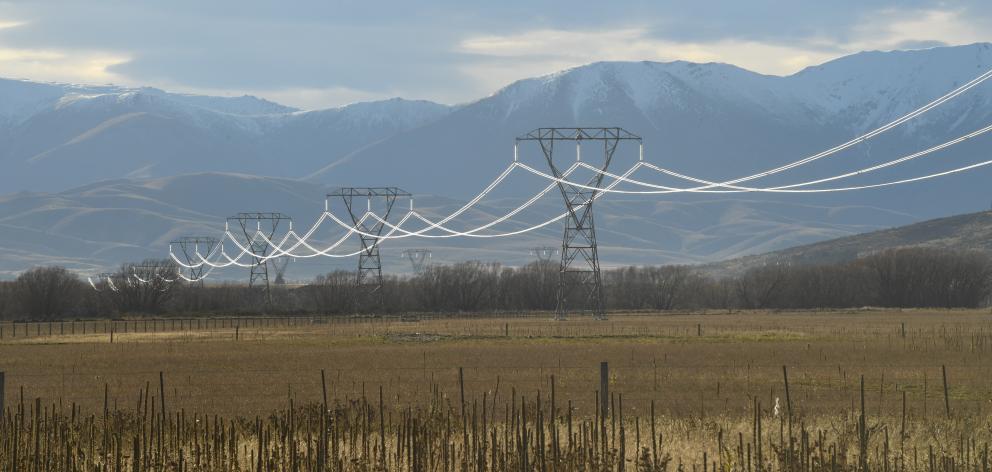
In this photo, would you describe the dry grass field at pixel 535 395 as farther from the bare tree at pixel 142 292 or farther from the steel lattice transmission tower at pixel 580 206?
the bare tree at pixel 142 292

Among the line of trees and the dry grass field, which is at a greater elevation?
the line of trees

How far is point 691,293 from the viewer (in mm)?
176000

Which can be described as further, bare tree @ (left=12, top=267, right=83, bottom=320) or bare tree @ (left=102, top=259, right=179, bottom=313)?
bare tree @ (left=102, top=259, right=179, bottom=313)

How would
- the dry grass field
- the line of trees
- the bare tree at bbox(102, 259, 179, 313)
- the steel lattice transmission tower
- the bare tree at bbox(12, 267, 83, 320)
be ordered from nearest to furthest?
the dry grass field
the steel lattice transmission tower
the bare tree at bbox(12, 267, 83, 320)
the bare tree at bbox(102, 259, 179, 313)
the line of trees

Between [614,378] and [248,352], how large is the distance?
2345cm

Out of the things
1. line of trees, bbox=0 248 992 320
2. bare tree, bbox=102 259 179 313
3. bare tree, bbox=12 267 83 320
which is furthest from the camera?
line of trees, bbox=0 248 992 320

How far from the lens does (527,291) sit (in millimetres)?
166250

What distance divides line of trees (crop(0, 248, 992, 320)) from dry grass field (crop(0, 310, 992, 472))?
6453 cm

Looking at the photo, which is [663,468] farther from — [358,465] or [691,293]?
[691,293]

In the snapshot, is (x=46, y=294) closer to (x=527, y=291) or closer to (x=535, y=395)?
(x=527, y=291)

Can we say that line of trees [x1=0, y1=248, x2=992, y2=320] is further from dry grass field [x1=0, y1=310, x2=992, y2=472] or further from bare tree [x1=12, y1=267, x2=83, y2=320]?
dry grass field [x1=0, y1=310, x2=992, y2=472]

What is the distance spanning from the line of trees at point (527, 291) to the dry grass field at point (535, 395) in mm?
64531

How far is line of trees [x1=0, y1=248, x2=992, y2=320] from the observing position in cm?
14388

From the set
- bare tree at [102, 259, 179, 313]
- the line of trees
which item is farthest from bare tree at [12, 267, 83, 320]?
bare tree at [102, 259, 179, 313]
